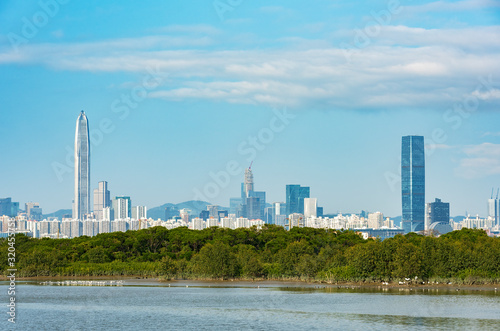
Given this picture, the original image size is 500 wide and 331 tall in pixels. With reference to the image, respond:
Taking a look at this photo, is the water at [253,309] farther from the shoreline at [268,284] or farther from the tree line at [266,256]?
the tree line at [266,256]

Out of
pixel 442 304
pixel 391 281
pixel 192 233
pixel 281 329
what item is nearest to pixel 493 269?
pixel 391 281

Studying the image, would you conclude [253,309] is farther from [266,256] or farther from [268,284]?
[266,256]

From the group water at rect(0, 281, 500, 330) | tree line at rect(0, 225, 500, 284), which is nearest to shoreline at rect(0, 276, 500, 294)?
tree line at rect(0, 225, 500, 284)

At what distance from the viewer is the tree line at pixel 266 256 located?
7156 cm

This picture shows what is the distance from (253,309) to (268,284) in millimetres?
26776

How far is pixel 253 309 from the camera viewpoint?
5359 cm

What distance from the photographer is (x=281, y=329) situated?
4291 centimetres

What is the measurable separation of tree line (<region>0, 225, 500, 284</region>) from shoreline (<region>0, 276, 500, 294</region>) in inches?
31.3

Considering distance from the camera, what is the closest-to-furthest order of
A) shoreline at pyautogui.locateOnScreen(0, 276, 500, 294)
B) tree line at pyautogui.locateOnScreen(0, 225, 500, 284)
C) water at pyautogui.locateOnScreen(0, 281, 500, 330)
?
1. water at pyautogui.locateOnScreen(0, 281, 500, 330)
2. shoreline at pyautogui.locateOnScreen(0, 276, 500, 294)
3. tree line at pyautogui.locateOnScreen(0, 225, 500, 284)

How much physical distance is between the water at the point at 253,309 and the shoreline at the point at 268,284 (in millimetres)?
2677

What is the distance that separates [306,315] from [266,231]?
61.9 m

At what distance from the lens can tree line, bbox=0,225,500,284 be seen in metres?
71.6

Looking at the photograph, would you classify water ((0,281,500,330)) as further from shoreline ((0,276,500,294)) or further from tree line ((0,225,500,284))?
tree line ((0,225,500,284))

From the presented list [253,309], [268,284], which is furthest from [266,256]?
[253,309]
